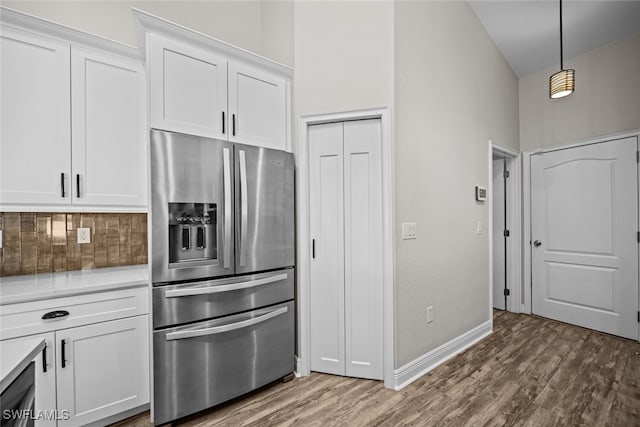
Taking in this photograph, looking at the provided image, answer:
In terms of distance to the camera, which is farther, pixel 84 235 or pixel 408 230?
pixel 408 230

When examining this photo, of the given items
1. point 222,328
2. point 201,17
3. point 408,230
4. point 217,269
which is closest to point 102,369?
point 222,328

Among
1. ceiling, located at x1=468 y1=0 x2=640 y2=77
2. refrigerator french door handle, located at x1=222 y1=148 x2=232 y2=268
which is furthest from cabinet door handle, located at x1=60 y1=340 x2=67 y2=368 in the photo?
ceiling, located at x1=468 y1=0 x2=640 y2=77

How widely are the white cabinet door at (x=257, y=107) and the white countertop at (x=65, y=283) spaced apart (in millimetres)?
1193

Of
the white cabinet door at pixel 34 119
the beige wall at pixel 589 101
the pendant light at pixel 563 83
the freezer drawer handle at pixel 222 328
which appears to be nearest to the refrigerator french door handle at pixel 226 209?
the freezer drawer handle at pixel 222 328

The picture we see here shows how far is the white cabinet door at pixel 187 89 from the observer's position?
1950mm

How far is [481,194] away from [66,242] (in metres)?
3.85

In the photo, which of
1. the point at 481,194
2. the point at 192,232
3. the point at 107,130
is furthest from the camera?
the point at 481,194

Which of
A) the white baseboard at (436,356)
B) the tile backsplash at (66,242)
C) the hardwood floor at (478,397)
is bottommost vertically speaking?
the hardwood floor at (478,397)

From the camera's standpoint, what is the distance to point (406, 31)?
8.16ft

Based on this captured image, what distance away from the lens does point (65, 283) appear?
1.89 m

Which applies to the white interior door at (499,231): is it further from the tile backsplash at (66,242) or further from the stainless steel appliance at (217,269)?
the tile backsplash at (66,242)

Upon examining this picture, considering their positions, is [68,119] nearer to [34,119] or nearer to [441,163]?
[34,119]

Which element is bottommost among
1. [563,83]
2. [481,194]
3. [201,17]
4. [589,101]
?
[481,194]

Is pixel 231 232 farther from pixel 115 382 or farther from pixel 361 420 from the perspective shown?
pixel 361 420
